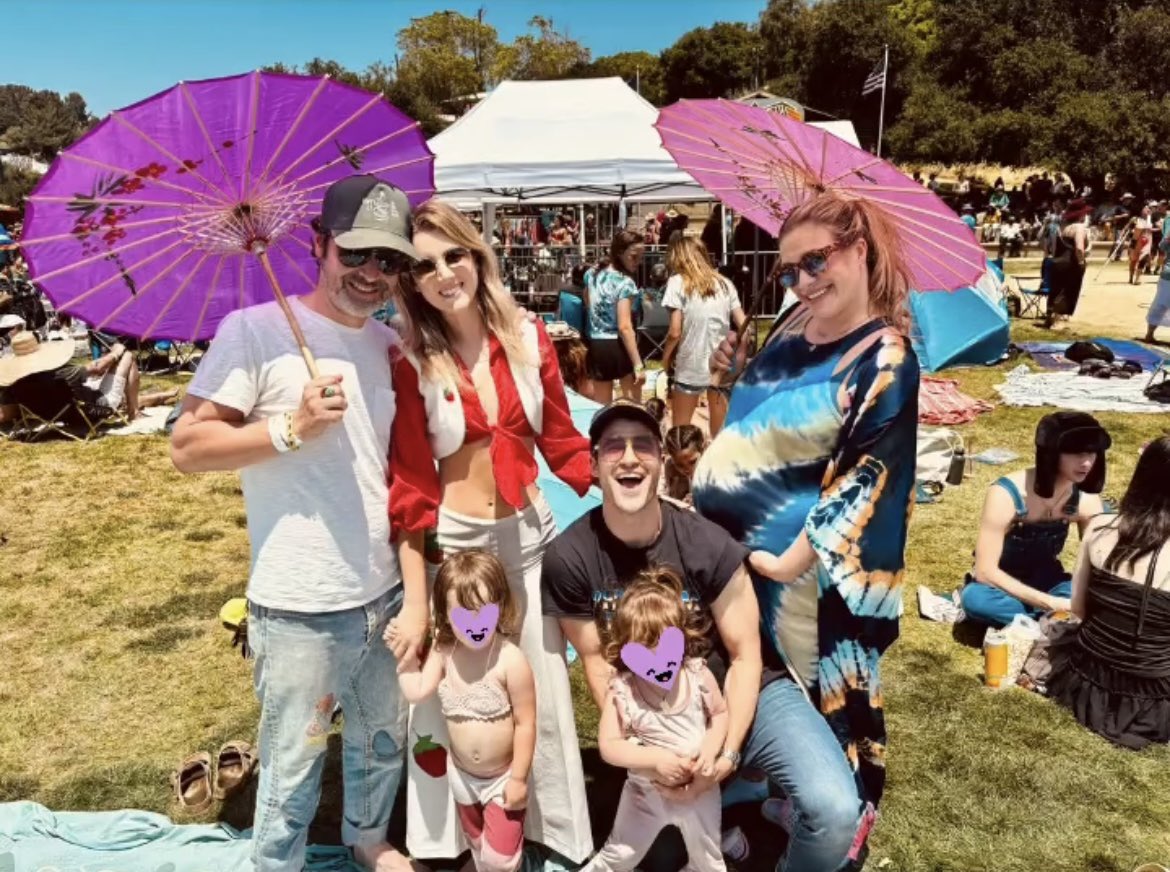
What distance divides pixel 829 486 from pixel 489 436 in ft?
3.25

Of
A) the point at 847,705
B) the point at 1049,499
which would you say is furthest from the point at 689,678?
the point at 1049,499

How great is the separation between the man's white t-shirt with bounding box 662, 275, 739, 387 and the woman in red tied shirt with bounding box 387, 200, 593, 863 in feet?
13.0

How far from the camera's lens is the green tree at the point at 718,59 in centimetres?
6256

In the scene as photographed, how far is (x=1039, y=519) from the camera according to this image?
4.38m

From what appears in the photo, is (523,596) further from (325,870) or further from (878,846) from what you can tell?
(878,846)

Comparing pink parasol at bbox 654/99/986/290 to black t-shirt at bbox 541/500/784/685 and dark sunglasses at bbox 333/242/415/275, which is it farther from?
dark sunglasses at bbox 333/242/415/275

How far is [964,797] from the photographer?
3426mm

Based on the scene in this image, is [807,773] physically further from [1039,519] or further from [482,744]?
[1039,519]

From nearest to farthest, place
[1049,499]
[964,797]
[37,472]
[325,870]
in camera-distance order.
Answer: [325,870] → [964,797] → [1049,499] → [37,472]

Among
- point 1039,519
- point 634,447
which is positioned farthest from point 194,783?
point 1039,519

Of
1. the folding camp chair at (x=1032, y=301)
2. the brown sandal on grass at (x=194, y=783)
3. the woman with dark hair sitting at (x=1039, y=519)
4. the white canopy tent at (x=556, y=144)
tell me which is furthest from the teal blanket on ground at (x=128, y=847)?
the folding camp chair at (x=1032, y=301)

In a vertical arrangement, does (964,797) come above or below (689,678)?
below

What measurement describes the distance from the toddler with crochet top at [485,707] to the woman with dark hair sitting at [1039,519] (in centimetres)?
285

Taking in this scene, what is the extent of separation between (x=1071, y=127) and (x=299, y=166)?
3519 cm
